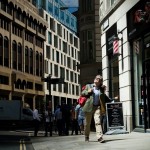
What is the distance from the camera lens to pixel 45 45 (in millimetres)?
88188

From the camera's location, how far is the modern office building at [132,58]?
15219mm

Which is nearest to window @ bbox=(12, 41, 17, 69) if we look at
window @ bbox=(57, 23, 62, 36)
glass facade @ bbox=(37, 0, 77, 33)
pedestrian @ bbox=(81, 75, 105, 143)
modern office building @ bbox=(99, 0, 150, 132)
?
glass facade @ bbox=(37, 0, 77, 33)

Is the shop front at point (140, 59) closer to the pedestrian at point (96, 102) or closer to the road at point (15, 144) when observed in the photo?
the pedestrian at point (96, 102)

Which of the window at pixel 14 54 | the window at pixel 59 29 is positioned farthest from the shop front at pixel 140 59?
the window at pixel 59 29

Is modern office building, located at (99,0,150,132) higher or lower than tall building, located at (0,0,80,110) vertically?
lower

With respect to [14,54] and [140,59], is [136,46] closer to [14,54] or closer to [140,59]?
[140,59]

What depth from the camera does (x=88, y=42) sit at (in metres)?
31.9

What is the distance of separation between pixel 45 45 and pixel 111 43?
69255 millimetres

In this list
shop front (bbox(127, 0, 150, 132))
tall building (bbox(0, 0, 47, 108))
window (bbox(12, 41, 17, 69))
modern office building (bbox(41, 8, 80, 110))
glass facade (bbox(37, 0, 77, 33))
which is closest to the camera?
shop front (bbox(127, 0, 150, 132))

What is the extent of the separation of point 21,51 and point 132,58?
58494mm

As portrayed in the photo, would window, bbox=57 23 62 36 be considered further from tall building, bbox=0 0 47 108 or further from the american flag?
the american flag

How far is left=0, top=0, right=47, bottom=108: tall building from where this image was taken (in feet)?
222

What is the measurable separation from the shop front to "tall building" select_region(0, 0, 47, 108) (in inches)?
1965

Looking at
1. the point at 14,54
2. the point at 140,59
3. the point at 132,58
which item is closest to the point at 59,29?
the point at 14,54
